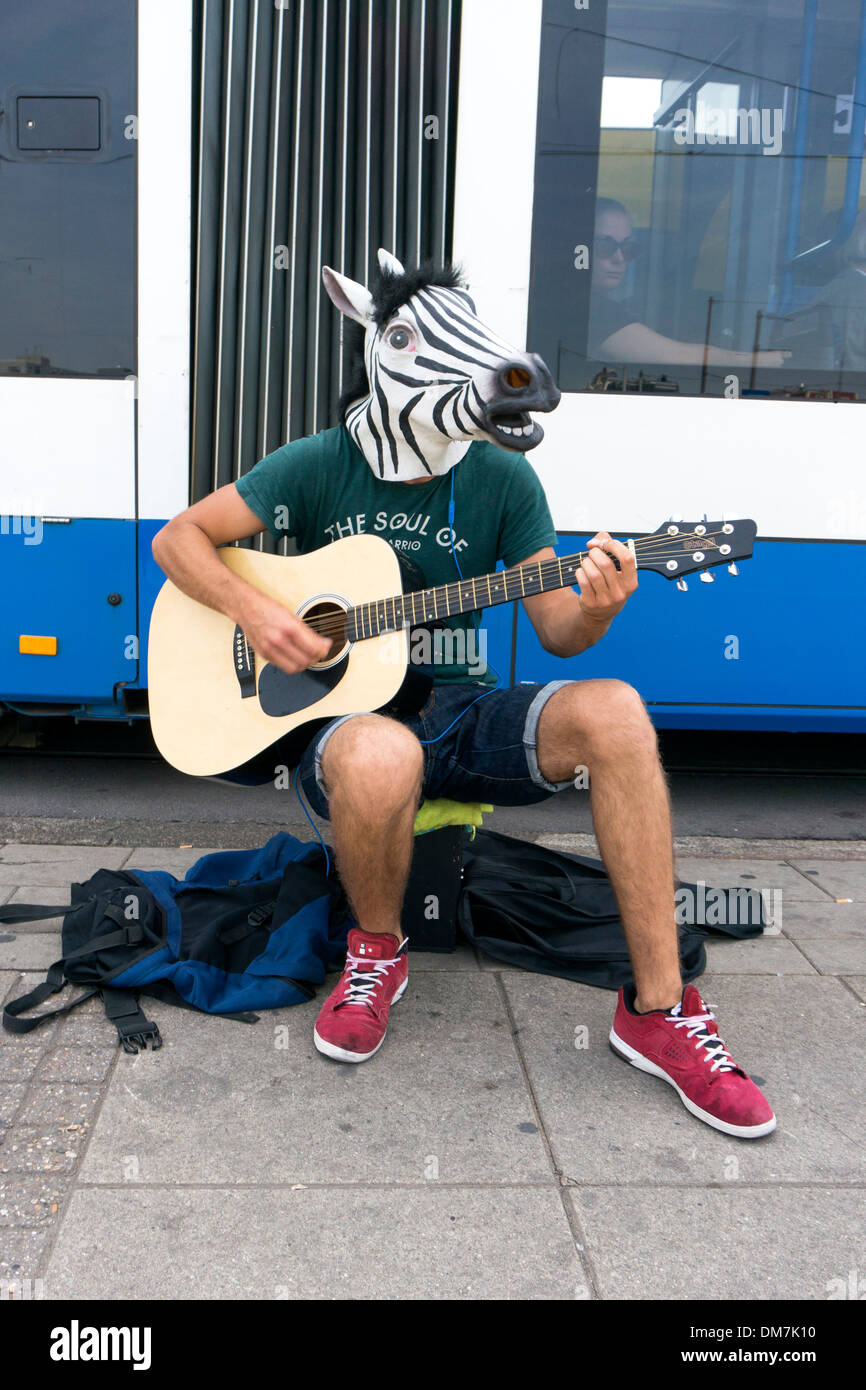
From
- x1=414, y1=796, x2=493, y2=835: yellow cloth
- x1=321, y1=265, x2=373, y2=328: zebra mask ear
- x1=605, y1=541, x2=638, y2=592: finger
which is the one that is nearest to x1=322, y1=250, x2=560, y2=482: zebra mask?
x1=321, y1=265, x2=373, y2=328: zebra mask ear

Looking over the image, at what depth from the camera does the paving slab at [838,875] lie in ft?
10.7

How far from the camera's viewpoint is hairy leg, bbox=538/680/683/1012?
7.12 ft

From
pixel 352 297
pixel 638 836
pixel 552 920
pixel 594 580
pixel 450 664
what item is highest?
pixel 352 297

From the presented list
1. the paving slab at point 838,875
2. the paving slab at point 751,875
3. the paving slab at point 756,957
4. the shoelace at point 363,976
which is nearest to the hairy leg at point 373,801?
the shoelace at point 363,976

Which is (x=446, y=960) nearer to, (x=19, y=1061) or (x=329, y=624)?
(x=329, y=624)

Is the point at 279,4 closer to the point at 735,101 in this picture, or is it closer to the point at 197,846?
the point at 735,101

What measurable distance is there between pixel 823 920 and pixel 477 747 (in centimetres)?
129

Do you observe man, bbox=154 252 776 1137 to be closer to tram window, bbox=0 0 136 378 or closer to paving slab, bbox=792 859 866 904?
paving slab, bbox=792 859 866 904

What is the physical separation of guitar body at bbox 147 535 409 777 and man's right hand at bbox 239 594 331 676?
0.05 meters

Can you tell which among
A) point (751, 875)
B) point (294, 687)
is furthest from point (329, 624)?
point (751, 875)

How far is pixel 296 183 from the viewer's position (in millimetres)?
3488

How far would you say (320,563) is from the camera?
2469 millimetres

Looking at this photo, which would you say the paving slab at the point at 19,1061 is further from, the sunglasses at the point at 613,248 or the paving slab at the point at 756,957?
the sunglasses at the point at 613,248

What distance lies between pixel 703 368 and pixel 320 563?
72.3 inches
